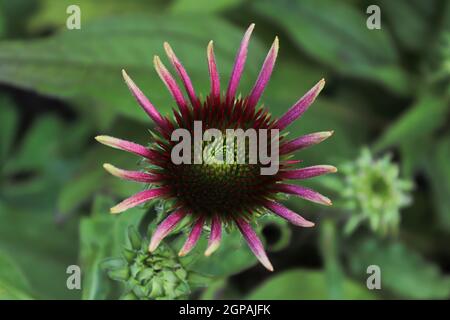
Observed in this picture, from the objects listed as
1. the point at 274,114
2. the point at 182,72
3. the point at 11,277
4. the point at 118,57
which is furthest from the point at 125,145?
the point at 274,114

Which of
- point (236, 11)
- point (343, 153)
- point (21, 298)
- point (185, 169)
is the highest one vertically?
point (236, 11)

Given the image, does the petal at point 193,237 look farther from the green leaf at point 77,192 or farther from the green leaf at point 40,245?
the green leaf at point 40,245

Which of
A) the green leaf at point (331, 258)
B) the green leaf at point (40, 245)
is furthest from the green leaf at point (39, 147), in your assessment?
the green leaf at point (331, 258)

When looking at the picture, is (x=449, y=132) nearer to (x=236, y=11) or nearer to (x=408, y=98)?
(x=408, y=98)

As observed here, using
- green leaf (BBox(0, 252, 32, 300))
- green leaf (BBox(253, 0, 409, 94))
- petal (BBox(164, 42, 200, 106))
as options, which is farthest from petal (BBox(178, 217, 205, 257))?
green leaf (BBox(253, 0, 409, 94))

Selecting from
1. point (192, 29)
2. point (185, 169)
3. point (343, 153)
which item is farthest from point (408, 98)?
point (185, 169)

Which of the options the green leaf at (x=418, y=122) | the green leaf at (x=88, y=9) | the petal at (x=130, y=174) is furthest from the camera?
the green leaf at (x=88, y=9)

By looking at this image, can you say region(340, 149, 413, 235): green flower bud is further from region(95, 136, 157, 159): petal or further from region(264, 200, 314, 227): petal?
region(95, 136, 157, 159): petal
